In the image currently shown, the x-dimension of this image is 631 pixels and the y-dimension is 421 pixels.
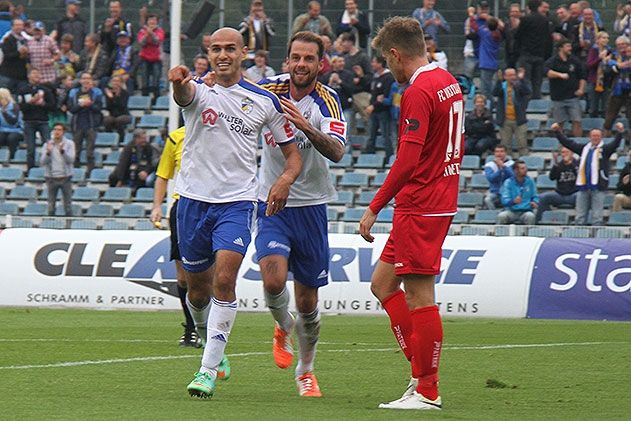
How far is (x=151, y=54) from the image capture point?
94.6 feet

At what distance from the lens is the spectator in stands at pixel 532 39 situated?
1004 inches

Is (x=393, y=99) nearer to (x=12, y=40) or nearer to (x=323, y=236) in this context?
(x=12, y=40)

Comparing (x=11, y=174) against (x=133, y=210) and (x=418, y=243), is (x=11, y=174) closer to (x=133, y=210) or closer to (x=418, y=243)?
(x=133, y=210)

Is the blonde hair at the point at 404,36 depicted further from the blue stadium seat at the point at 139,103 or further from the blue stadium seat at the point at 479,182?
the blue stadium seat at the point at 139,103

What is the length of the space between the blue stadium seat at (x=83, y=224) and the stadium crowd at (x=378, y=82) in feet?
16.1

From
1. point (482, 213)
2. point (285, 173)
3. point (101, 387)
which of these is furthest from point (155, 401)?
point (482, 213)

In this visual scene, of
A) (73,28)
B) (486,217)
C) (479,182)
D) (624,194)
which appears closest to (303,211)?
(486,217)

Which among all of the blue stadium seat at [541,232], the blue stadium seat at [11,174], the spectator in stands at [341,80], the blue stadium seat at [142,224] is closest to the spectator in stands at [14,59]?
the blue stadium seat at [11,174]

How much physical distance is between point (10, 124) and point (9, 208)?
238 cm

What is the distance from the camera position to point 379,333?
1586 cm

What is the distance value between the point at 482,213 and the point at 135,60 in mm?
9296

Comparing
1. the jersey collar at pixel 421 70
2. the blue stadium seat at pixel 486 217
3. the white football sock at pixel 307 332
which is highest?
the jersey collar at pixel 421 70

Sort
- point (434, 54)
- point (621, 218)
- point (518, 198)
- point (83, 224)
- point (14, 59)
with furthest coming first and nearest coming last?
point (14, 59) → point (434, 54) → point (518, 198) → point (621, 218) → point (83, 224)

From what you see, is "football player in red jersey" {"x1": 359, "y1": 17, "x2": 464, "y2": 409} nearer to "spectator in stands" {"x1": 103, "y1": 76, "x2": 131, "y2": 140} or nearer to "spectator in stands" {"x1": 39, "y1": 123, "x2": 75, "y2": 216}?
"spectator in stands" {"x1": 39, "y1": 123, "x2": 75, "y2": 216}
